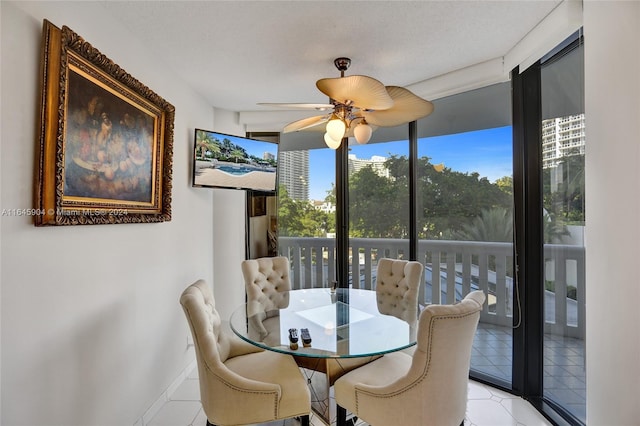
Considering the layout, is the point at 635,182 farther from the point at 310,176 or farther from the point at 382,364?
the point at 310,176

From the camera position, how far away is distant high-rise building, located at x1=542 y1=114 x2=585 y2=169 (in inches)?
71.8

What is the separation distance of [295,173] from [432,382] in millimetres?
2556

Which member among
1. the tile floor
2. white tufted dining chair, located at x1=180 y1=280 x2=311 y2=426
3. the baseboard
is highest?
white tufted dining chair, located at x1=180 y1=280 x2=311 y2=426

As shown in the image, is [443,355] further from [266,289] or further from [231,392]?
[266,289]

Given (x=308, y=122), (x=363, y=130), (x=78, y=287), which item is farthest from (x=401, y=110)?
(x=78, y=287)

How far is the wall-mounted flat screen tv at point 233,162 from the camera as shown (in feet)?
8.92

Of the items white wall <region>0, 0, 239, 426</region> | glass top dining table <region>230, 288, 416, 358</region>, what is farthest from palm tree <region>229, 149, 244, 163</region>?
glass top dining table <region>230, 288, 416, 358</region>

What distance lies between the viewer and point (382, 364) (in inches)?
70.8

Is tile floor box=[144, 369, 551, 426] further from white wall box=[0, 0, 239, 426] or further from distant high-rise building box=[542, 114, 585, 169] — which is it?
distant high-rise building box=[542, 114, 585, 169]

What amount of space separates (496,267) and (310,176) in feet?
6.55

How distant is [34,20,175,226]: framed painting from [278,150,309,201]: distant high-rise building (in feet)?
4.70

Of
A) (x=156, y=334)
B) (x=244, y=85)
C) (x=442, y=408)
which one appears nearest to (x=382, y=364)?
(x=442, y=408)

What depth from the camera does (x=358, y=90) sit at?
151 cm

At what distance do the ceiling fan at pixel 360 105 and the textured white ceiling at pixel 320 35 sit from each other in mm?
298
